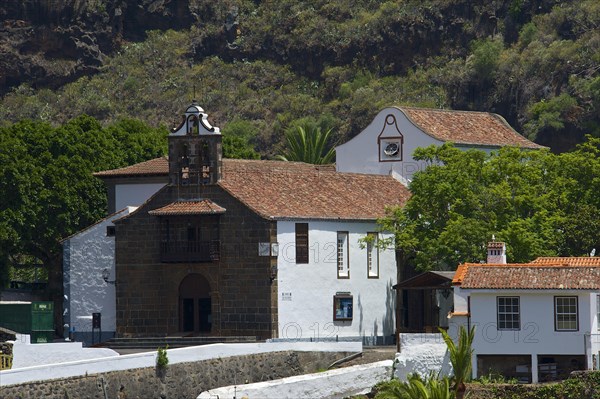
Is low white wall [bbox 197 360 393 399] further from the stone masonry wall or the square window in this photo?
the square window

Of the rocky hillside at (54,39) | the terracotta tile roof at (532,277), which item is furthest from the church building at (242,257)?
the rocky hillside at (54,39)

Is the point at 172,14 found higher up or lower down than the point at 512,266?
higher up

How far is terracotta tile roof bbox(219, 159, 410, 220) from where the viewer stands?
8406 centimetres

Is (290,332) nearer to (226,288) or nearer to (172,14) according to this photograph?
(226,288)

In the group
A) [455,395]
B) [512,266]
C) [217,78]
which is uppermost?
[217,78]

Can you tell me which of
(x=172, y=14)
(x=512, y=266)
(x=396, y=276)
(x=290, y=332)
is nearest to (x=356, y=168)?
(x=396, y=276)

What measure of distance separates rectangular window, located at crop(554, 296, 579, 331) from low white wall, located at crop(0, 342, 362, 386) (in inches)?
380

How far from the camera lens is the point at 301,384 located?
6944 cm

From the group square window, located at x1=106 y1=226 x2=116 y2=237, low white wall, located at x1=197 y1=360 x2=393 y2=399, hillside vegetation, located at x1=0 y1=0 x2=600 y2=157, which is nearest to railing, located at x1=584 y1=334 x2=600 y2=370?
low white wall, located at x1=197 y1=360 x2=393 y2=399

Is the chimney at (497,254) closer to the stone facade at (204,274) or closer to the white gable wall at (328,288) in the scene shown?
the white gable wall at (328,288)

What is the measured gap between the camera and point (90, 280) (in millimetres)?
87938

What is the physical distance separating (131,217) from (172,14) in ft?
267

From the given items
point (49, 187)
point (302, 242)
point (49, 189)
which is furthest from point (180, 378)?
point (49, 187)

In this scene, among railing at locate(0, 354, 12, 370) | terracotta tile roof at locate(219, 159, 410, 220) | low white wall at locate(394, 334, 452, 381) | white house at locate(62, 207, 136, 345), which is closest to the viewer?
railing at locate(0, 354, 12, 370)
